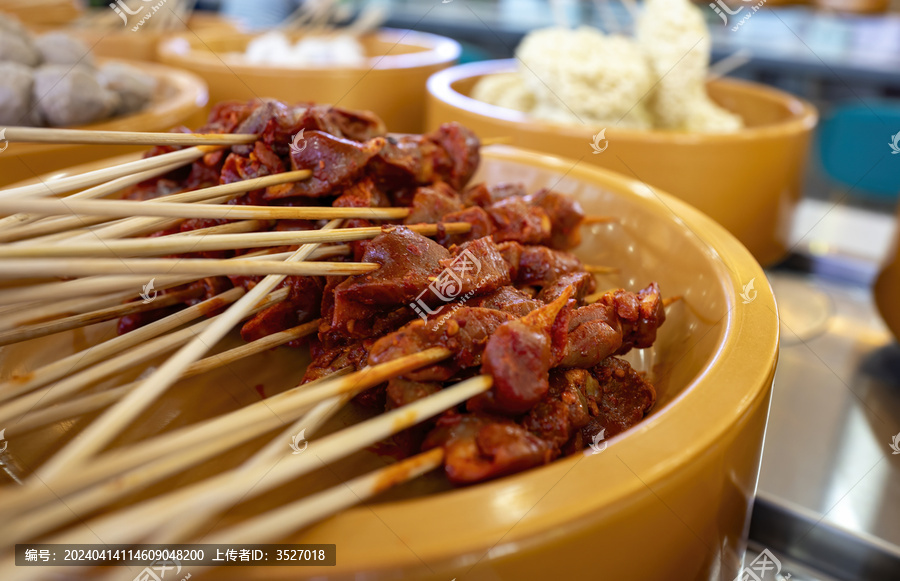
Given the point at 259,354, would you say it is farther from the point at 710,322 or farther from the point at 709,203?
the point at 709,203

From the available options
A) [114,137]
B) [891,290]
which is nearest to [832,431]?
[891,290]

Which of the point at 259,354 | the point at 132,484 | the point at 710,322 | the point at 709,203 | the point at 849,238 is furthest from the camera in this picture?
the point at 849,238

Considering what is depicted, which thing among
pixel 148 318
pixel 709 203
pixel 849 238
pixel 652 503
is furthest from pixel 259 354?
pixel 849 238

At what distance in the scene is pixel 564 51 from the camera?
7.95 ft

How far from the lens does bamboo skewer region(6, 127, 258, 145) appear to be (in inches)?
41.9

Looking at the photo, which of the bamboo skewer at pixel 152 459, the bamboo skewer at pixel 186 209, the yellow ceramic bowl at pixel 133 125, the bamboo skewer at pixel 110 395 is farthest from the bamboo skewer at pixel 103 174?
the yellow ceramic bowl at pixel 133 125

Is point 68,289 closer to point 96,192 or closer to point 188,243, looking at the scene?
point 188,243

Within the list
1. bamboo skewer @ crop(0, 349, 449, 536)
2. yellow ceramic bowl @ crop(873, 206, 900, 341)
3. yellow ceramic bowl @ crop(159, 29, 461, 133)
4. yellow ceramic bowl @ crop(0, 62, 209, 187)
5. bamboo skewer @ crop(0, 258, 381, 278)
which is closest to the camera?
bamboo skewer @ crop(0, 349, 449, 536)

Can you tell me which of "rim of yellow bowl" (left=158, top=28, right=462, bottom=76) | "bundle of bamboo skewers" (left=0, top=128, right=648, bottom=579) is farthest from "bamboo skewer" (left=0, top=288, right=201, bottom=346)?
"rim of yellow bowl" (left=158, top=28, right=462, bottom=76)

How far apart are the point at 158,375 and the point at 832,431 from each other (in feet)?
5.54

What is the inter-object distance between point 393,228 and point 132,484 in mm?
717

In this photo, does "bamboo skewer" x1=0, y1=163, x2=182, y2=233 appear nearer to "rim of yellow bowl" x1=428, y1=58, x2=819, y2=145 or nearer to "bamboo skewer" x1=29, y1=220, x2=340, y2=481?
"bamboo skewer" x1=29, y1=220, x2=340, y2=481

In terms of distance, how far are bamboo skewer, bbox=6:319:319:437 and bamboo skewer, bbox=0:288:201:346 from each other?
0.19 m

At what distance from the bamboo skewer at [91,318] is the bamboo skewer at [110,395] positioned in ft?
0.63
